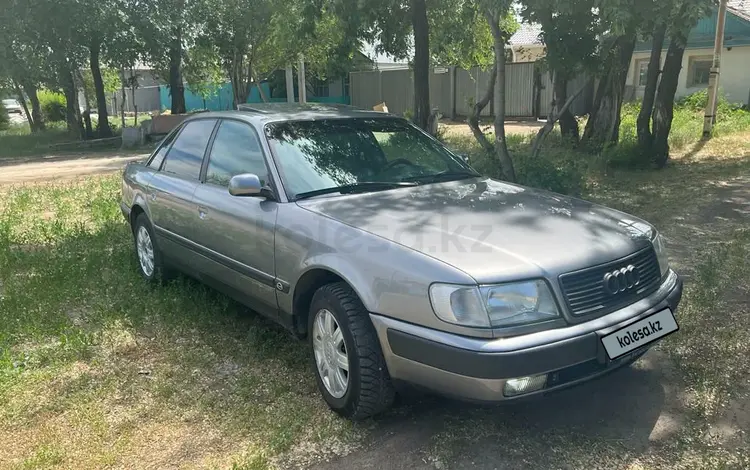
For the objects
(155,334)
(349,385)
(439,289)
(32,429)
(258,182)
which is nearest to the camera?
(439,289)

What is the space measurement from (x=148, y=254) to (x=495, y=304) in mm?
3652

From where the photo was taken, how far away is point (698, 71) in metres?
21.8

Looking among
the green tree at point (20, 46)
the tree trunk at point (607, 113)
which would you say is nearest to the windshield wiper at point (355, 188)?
the tree trunk at point (607, 113)

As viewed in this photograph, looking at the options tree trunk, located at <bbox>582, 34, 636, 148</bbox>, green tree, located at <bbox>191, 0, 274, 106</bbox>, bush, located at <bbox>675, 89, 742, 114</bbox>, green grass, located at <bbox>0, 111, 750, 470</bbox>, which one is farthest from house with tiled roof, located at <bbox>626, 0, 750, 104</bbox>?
green grass, located at <bbox>0, 111, 750, 470</bbox>

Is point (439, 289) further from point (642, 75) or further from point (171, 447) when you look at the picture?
point (642, 75)

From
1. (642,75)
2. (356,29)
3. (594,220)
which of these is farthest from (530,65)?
(594,220)

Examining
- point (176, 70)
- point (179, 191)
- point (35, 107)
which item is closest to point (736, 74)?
point (176, 70)

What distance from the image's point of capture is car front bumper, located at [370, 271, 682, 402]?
256 centimetres

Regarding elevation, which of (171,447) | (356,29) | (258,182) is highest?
(356,29)

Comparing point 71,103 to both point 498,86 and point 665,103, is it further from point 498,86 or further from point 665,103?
point 665,103

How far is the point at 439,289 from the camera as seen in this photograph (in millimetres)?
2648

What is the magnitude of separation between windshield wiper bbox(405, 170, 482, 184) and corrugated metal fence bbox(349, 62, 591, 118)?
1657 centimetres

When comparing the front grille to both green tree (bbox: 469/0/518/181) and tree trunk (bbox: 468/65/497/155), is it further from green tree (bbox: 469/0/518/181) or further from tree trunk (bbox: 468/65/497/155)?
tree trunk (bbox: 468/65/497/155)

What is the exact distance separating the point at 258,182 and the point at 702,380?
8.89 feet
